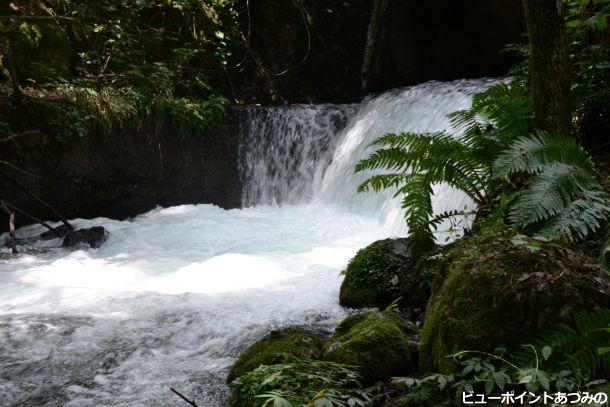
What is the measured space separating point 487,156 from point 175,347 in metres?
2.93

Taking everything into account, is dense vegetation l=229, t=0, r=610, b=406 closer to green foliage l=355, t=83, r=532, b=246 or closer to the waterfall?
green foliage l=355, t=83, r=532, b=246

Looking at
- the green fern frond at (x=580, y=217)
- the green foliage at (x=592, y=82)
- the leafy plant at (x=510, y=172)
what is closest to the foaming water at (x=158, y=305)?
the leafy plant at (x=510, y=172)

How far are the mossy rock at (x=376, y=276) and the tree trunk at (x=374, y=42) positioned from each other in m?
7.92

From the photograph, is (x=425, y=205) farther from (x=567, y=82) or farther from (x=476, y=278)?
(x=476, y=278)

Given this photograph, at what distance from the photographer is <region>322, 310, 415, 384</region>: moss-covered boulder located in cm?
304

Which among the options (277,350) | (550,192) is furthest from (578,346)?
(277,350)

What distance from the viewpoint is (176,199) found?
977cm

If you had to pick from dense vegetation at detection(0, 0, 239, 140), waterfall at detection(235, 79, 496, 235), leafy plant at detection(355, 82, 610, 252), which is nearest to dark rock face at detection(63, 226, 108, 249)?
dense vegetation at detection(0, 0, 239, 140)

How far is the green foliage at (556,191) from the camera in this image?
3.17 m

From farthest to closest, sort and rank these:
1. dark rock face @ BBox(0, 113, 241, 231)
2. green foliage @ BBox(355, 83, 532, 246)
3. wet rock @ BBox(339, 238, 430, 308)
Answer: dark rock face @ BBox(0, 113, 241, 231) < wet rock @ BBox(339, 238, 430, 308) < green foliage @ BBox(355, 83, 532, 246)

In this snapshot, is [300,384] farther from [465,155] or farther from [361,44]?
[361,44]

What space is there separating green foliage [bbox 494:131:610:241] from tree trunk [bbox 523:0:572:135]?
15.9 inches

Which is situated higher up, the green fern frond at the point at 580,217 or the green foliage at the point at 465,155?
the green foliage at the point at 465,155

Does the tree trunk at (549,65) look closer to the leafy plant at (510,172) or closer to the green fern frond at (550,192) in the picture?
the leafy plant at (510,172)
